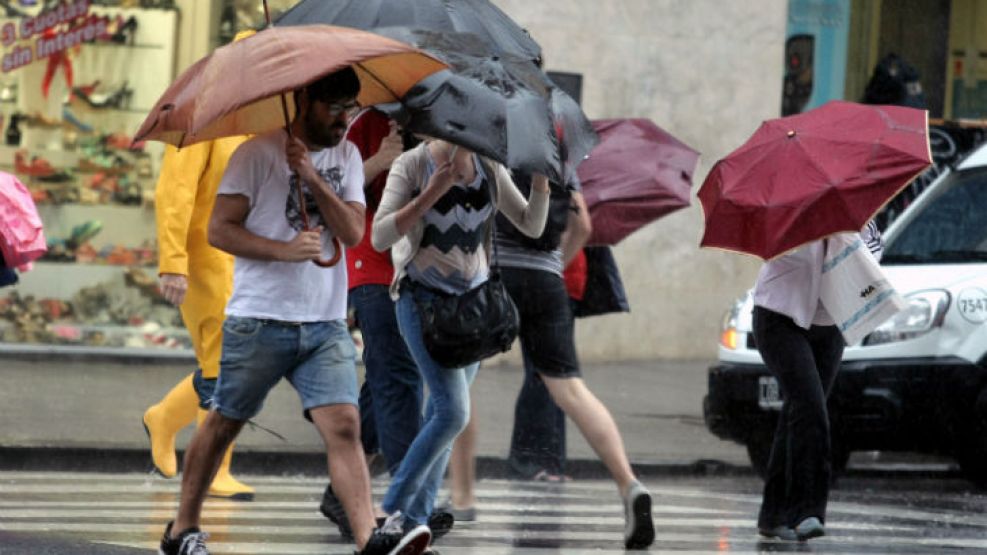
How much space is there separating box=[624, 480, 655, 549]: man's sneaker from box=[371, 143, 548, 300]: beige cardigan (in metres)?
1.04

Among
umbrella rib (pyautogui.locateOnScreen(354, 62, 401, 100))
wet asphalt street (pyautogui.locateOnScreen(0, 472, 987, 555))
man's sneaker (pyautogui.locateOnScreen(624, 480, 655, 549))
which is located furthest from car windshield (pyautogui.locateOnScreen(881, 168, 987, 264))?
umbrella rib (pyautogui.locateOnScreen(354, 62, 401, 100))

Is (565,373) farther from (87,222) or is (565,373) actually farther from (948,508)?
(87,222)

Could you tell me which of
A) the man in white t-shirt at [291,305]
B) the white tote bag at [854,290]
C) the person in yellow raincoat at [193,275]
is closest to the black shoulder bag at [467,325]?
the man in white t-shirt at [291,305]

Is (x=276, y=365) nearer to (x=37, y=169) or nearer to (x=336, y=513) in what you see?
(x=336, y=513)

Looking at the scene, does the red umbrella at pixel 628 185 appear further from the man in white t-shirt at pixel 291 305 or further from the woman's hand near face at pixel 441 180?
the man in white t-shirt at pixel 291 305

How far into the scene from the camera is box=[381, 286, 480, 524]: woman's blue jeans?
7.59 metres

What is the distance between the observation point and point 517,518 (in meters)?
9.18

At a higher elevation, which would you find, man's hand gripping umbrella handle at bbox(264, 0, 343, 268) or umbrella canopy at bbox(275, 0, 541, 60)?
umbrella canopy at bbox(275, 0, 541, 60)

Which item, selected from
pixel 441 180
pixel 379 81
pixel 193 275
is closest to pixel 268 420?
pixel 193 275

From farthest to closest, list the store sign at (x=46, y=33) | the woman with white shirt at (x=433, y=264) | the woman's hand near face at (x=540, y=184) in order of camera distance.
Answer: the store sign at (x=46, y=33) → the woman's hand near face at (x=540, y=184) → the woman with white shirt at (x=433, y=264)

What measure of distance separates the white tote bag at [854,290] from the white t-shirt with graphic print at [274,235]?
2319mm

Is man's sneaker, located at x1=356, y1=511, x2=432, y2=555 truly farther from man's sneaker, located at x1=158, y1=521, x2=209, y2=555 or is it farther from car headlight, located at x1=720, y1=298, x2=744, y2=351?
car headlight, located at x1=720, y1=298, x2=744, y2=351

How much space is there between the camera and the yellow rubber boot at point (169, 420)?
9914 millimetres

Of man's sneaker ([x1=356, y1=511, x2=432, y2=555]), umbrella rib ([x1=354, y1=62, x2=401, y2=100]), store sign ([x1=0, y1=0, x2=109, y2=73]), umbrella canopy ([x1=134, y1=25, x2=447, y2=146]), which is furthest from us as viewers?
store sign ([x1=0, y1=0, x2=109, y2=73])
